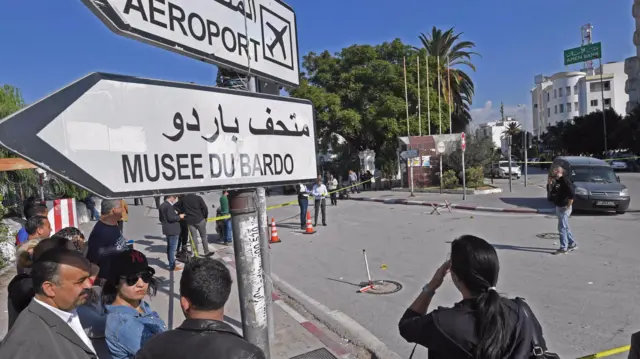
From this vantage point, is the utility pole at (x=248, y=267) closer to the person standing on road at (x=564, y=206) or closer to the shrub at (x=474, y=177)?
the person standing on road at (x=564, y=206)

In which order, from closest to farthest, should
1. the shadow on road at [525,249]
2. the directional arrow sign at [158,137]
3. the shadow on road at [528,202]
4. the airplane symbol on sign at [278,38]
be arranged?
the directional arrow sign at [158,137]
the airplane symbol on sign at [278,38]
the shadow on road at [525,249]
the shadow on road at [528,202]

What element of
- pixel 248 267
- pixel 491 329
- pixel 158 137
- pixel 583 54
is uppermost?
pixel 583 54

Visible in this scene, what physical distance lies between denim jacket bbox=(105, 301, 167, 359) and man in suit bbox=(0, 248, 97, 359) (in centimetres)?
21

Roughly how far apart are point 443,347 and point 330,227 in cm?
1207

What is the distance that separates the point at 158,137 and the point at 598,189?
15261 mm

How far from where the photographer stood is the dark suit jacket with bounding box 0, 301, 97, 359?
2.02 metres

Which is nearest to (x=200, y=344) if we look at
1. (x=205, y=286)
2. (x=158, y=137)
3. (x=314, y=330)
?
(x=205, y=286)

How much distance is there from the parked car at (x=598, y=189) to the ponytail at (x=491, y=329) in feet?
39.6

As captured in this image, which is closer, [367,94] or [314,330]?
[314,330]

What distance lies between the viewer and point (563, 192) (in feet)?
28.3

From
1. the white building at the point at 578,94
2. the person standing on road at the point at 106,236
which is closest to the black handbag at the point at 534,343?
the person standing on road at the point at 106,236

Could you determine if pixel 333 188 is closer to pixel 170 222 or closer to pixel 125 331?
pixel 170 222

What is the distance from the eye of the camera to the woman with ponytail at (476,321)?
191 centimetres

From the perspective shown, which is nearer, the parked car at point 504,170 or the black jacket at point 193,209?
the black jacket at point 193,209
